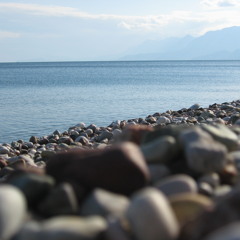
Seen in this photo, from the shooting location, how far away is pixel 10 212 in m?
3.25

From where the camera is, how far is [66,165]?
4.13m

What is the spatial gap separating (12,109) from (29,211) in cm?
2392

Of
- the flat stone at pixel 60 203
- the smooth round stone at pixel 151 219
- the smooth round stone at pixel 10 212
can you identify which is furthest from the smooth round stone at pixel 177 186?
the smooth round stone at pixel 10 212

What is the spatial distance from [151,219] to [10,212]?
0.92 metres

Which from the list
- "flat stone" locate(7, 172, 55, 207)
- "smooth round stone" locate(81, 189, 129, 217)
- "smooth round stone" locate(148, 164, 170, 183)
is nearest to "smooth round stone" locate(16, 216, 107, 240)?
"smooth round stone" locate(81, 189, 129, 217)

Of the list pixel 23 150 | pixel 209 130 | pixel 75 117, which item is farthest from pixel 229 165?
pixel 75 117

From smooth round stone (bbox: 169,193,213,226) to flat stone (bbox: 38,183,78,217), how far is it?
72cm

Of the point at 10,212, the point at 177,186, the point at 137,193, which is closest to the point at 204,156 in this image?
the point at 177,186

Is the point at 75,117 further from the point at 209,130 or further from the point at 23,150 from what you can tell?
the point at 209,130

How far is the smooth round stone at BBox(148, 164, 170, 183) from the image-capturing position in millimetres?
3998

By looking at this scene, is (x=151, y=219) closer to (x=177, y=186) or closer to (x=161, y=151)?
(x=177, y=186)

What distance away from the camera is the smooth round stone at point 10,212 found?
320cm

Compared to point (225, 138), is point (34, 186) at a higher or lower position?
lower

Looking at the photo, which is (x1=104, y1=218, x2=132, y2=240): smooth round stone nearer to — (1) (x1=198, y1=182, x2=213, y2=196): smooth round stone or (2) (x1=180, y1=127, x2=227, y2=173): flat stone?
(1) (x1=198, y1=182, x2=213, y2=196): smooth round stone
